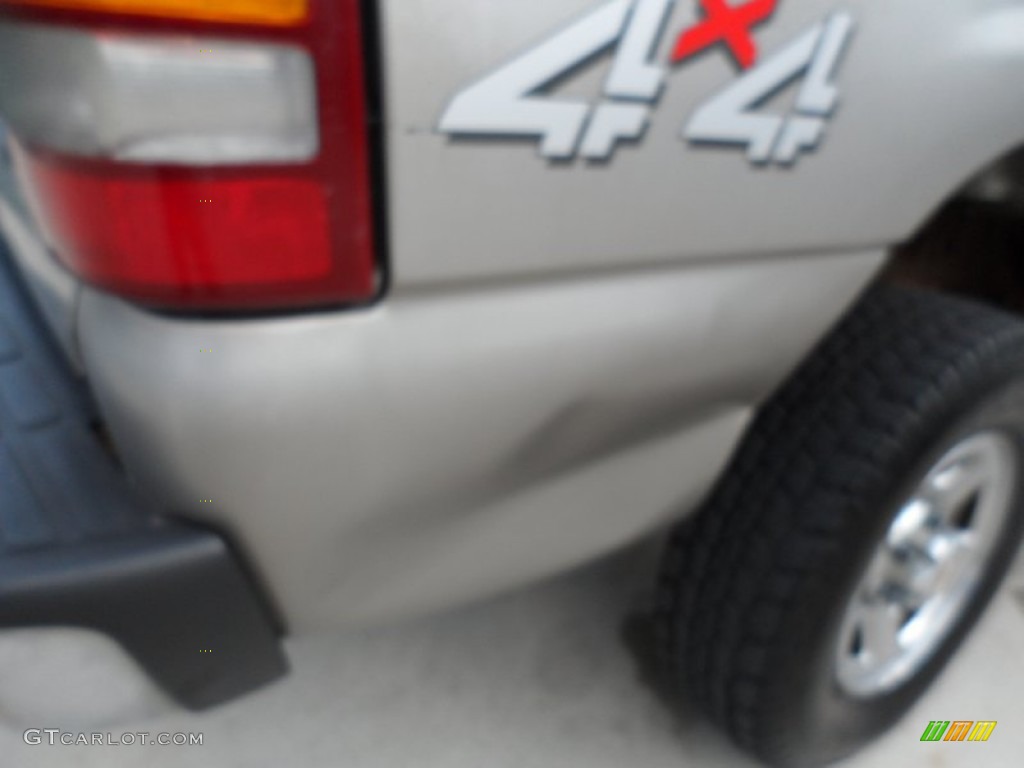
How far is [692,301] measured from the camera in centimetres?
77

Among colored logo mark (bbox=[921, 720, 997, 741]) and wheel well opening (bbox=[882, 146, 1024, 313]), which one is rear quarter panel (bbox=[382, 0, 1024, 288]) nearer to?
wheel well opening (bbox=[882, 146, 1024, 313])

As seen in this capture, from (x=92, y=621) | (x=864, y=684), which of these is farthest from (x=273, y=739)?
(x=864, y=684)

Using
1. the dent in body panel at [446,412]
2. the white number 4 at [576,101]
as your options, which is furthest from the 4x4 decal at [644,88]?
the dent in body panel at [446,412]

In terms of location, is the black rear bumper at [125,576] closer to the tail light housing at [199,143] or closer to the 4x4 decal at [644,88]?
the tail light housing at [199,143]

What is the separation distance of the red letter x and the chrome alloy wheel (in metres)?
0.65

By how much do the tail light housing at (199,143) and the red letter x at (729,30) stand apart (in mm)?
254

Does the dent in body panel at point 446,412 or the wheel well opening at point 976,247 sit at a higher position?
the dent in body panel at point 446,412

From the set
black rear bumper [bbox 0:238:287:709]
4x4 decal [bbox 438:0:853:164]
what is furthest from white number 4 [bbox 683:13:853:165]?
black rear bumper [bbox 0:238:287:709]

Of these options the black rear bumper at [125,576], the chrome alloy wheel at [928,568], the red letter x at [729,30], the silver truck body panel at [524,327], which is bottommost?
the chrome alloy wheel at [928,568]

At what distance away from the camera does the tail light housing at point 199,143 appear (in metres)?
0.50

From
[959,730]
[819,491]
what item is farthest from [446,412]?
[959,730]

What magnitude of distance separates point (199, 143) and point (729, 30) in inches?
15.9

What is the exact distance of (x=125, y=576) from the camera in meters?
0.65

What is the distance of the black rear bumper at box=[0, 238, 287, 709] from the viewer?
2.12 ft
